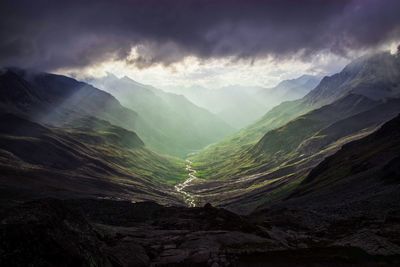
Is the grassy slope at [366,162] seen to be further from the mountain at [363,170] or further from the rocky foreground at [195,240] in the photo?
the rocky foreground at [195,240]

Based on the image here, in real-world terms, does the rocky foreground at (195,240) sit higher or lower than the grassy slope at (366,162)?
lower

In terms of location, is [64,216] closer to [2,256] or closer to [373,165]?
[2,256]

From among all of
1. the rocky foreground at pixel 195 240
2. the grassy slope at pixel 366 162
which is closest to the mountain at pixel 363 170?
the grassy slope at pixel 366 162

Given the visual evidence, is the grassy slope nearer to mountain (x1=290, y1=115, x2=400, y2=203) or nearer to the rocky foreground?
mountain (x1=290, y1=115, x2=400, y2=203)

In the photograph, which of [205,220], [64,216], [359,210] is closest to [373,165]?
[359,210]

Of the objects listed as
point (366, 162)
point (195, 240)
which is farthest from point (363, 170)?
point (195, 240)

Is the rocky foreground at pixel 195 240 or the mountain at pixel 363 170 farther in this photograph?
the mountain at pixel 363 170

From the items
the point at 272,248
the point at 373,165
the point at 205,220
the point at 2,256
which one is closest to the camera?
the point at 2,256

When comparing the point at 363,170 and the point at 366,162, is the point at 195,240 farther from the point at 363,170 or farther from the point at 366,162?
the point at 366,162

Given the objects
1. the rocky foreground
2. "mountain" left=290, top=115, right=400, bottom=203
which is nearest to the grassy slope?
"mountain" left=290, top=115, right=400, bottom=203
